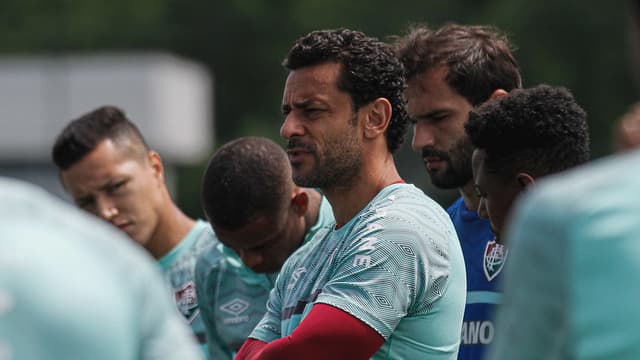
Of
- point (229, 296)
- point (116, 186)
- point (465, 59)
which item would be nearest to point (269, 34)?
point (116, 186)

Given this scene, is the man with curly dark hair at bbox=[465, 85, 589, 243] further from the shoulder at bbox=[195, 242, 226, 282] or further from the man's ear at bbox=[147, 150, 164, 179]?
the man's ear at bbox=[147, 150, 164, 179]

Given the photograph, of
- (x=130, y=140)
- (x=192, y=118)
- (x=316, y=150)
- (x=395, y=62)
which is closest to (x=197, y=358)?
(x=316, y=150)

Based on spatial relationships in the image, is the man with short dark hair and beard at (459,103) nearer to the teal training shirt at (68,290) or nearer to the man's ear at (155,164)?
the man's ear at (155,164)

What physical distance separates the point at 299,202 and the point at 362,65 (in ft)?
3.68

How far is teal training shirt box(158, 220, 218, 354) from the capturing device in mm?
6293

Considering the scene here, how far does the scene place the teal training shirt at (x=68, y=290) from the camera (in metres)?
2.29

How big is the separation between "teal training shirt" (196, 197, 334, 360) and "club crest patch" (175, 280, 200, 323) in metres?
0.12

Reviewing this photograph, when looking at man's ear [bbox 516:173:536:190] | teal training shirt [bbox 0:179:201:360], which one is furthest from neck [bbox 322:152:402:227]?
teal training shirt [bbox 0:179:201:360]

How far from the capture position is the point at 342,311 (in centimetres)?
405

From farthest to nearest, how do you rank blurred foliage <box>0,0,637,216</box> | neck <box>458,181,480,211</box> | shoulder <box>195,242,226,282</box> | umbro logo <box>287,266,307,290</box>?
blurred foliage <box>0,0,637,216</box> < shoulder <box>195,242,226,282</box> < neck <box>458,181,480,211</box> < umbro logo <box>287,266,307,290</box>

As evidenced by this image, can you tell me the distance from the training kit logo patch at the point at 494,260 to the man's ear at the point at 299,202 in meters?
0.93

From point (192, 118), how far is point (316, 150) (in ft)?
98.0

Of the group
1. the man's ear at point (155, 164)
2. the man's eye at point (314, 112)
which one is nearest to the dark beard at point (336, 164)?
the man's eye at point (314, 112)

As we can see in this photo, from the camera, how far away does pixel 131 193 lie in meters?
6.68
